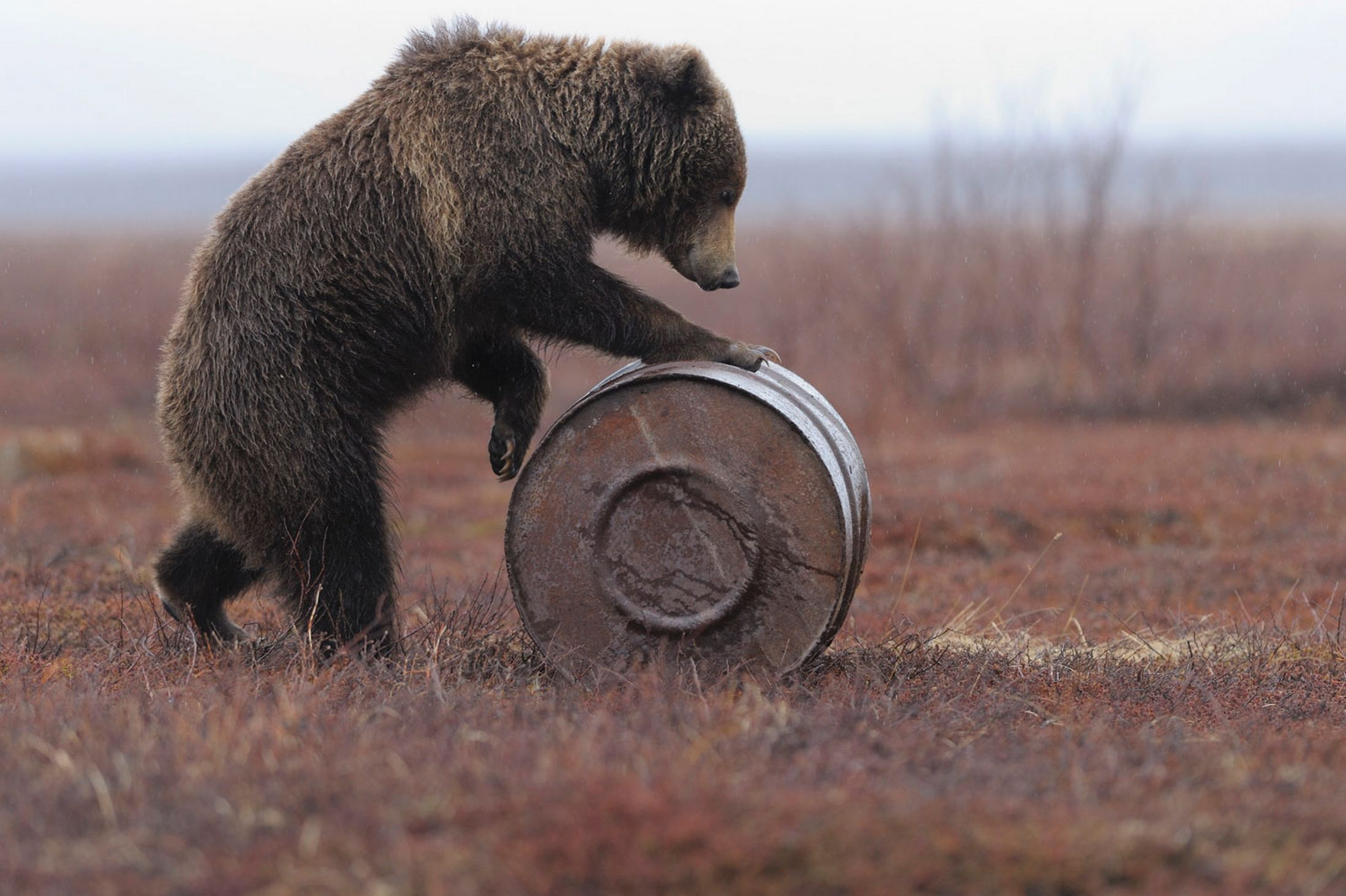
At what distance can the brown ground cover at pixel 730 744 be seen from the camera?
294 cm

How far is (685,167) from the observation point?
5754 mm

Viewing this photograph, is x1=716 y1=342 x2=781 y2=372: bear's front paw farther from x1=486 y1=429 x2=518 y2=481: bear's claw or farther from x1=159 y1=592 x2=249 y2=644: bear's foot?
x1=159 y1=592 x2=249 y2=644: bear's foot

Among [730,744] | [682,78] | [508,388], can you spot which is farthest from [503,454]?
[730,744]

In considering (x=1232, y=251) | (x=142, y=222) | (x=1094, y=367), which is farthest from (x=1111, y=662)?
(x=142, y=222)

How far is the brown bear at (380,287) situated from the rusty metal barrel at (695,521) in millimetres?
306

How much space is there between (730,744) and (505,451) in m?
2.49

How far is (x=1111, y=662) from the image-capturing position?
6094 millimetres

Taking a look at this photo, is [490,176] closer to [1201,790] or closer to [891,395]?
[1201,790]

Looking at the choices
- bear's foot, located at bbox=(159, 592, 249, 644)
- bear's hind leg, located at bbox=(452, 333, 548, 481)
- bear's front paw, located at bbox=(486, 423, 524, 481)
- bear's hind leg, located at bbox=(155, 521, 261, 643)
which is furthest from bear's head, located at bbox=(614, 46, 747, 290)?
bear's foot, located at bbox=(159, 592, 249, 644)

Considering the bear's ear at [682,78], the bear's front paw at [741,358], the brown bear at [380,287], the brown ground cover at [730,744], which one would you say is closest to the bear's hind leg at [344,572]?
the brown bear at [380,287]

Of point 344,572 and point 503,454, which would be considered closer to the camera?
point 344,572

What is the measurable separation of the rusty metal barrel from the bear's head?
0.80 m

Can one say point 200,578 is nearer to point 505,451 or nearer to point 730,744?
point 505,451

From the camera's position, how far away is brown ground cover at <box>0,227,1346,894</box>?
2939 mm
